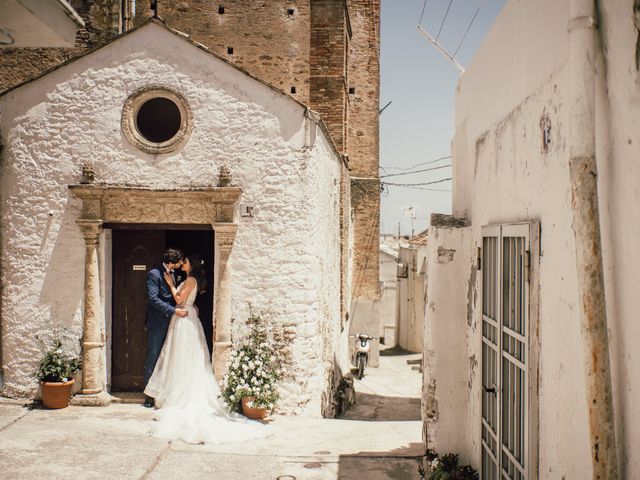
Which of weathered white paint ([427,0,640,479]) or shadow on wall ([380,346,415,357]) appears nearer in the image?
weathered white paint ([427,0,640,479])

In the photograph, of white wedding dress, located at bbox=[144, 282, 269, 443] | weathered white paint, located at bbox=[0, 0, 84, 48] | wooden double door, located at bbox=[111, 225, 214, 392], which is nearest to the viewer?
weathered white paint, located at bbox=[0, 0, 84, 48]

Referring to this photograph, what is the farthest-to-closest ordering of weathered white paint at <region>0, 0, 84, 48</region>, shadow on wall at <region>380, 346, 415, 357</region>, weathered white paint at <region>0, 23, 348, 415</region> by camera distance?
shadow on wall at <region>380, 346, 415, 357</region> → weathered white paint at <region>0, 23, 348, 415</region> → weathered white paint at <region>0, 0, 84, 48</region>

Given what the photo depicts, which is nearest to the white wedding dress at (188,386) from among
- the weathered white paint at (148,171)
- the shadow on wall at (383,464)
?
the weathered white paint at (148,171)

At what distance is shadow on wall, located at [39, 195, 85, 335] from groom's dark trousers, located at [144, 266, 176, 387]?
938mm

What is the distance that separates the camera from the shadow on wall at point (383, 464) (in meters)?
5.79

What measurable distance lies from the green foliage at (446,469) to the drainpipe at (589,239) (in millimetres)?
2969

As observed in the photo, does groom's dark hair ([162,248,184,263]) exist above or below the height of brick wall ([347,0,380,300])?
below

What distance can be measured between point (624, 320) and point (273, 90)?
6288 mm

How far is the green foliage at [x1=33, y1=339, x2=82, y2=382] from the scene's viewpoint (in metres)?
7.66

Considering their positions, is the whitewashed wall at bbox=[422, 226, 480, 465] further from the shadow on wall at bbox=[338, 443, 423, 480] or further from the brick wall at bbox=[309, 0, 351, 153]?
the brick wall at bbox=[309, 0, 351, 153]

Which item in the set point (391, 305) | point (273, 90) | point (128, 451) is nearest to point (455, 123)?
point (273, 90)

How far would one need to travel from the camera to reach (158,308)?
767 centimetres

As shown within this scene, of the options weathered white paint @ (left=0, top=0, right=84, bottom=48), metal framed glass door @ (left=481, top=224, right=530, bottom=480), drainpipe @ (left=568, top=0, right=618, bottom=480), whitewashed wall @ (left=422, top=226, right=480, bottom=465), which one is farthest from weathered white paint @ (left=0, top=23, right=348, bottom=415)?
drainpipe @ (left=568, top=0, right=618, bottom=480)

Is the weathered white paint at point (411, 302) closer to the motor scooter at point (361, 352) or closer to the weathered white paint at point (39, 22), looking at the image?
the motor scooter at point (361, 352)
